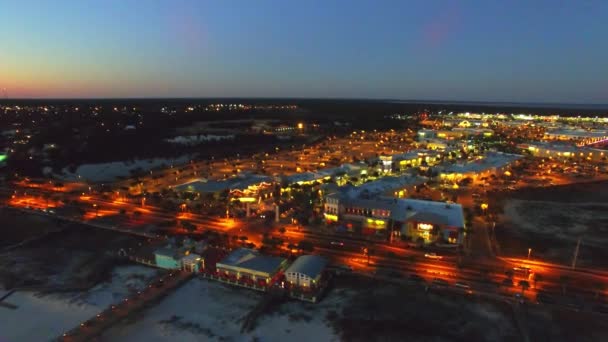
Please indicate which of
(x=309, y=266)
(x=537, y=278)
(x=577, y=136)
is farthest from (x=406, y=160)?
(x=577, y=136)

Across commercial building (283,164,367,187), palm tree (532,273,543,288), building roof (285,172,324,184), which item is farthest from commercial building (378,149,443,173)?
palm tree (532,273,543,288)

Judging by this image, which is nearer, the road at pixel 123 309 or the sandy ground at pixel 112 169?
the road at pixel 123 309

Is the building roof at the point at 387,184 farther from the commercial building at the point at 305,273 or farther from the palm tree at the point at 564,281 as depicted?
the palm tree at the point at 564,281

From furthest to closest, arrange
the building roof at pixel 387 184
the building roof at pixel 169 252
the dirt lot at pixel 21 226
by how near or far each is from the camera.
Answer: the building roof at pixel 387 184, the dirt lot at pixel 21 226, the building roof at pixel 169 252

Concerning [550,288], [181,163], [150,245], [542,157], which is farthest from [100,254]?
[542,157]

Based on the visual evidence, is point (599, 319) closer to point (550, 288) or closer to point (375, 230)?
point (550, 288)

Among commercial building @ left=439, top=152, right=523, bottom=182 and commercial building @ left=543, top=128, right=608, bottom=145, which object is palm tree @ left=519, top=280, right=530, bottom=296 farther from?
commercial building @ left=543, top=128, right=608, bottom=145

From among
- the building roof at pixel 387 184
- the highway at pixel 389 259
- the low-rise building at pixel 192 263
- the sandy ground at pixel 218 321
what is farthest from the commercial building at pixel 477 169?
the low-rise building at pixel 192 263

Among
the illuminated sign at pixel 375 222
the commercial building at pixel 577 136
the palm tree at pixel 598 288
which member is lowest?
the palm tree at pixel 598 288
